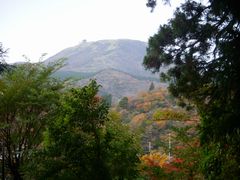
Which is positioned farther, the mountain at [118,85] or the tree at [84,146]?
the mountain at [118,85]

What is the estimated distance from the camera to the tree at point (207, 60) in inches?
348

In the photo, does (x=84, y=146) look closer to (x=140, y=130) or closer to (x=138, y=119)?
(x=140, y=130)

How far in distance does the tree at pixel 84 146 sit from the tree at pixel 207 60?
79.3 inches

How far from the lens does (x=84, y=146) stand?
8.81 meters

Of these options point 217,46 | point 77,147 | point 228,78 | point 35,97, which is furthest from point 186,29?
point 35,97

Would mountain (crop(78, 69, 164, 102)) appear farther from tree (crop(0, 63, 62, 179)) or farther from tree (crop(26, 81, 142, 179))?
tree (crop(26, 81, 142, 179))

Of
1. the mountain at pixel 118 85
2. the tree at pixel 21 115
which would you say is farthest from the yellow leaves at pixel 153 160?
the mountain at pixel 118 85

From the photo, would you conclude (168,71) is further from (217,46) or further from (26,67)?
(26,67)

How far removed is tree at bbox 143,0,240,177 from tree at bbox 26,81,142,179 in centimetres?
201

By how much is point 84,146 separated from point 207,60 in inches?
150

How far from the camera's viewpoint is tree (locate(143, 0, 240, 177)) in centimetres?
884

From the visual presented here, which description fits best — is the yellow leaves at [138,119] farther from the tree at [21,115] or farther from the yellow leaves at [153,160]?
the tree at [21,115]

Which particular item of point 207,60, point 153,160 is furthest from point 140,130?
point 153,160

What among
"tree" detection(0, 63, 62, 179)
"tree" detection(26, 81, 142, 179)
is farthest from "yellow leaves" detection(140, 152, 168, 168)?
"tree" detection(26, 81, 142, 179)
